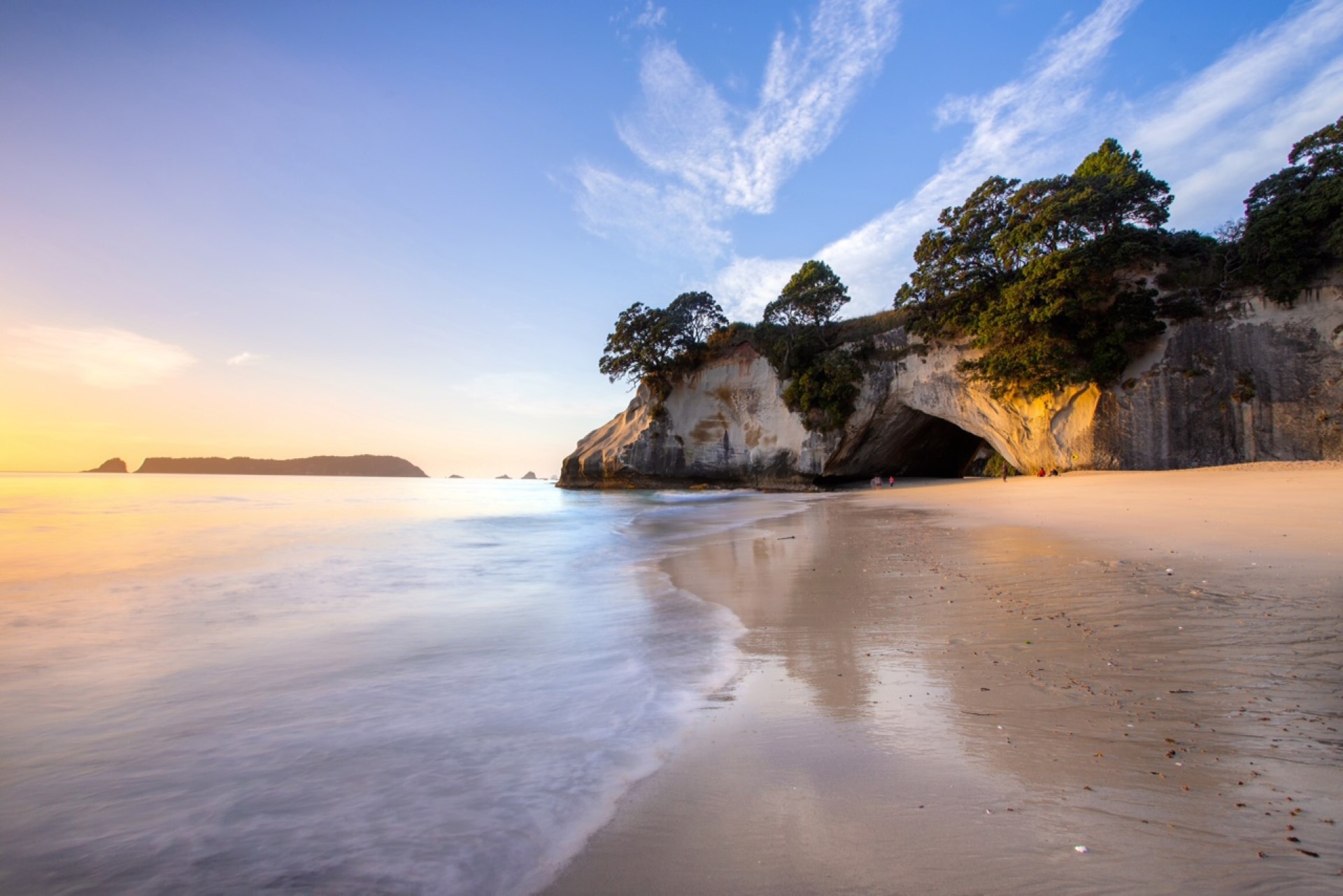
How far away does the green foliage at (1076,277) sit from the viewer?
1858 cm

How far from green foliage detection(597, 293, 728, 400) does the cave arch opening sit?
1054 cm

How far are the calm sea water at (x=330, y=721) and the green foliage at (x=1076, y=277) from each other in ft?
57.8

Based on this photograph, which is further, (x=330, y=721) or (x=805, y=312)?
(x=805, y=312)

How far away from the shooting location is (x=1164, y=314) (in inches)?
732

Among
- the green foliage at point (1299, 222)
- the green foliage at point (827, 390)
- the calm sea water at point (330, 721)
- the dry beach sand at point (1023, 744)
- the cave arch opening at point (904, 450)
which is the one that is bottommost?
the calm sea water at point (330, 721)

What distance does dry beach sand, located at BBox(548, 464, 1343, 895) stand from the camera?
1.70 metres

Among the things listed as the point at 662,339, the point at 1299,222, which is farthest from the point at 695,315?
the point at 1299,222

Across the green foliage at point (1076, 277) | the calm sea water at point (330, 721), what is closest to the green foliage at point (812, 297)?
the green foliage at point (1076, 277)

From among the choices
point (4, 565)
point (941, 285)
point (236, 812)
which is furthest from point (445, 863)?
point (941, 285)

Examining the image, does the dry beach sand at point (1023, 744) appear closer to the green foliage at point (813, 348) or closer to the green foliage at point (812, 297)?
the green foliage at point (813, 348)

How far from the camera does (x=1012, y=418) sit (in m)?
22.7

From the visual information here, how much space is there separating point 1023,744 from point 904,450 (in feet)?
106

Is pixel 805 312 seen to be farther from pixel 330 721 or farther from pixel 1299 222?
pixel 330 721

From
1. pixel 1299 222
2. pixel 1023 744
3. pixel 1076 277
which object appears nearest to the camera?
pixel 1023 744
